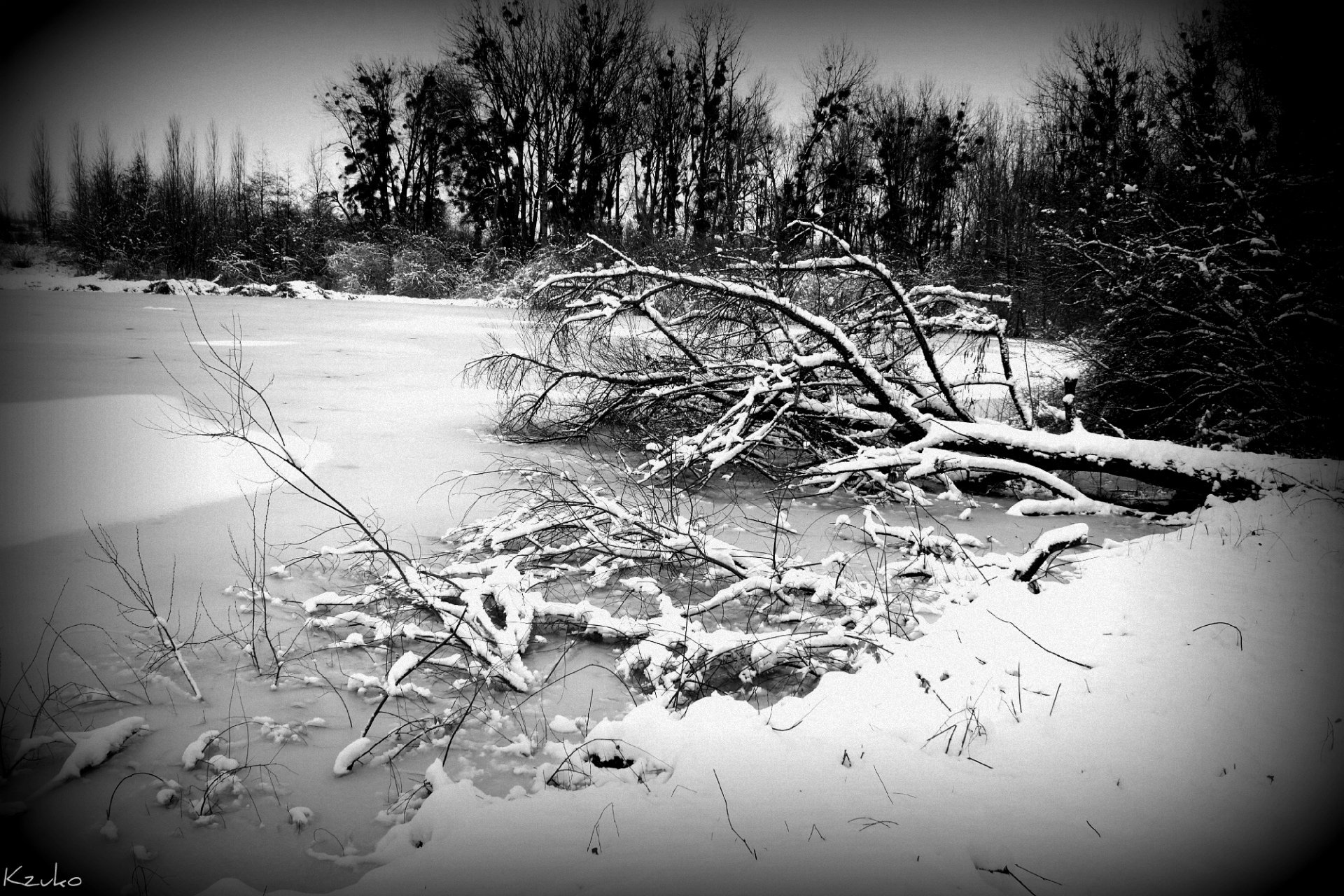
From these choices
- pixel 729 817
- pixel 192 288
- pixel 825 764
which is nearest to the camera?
pixel 729 817

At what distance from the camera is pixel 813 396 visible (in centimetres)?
579

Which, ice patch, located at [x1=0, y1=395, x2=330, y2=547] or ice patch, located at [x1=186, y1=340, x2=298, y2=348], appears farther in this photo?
ice patch, located at [x1=186, y1=340, x2=298, y2=348]

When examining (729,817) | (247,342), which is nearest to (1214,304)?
(729,817)

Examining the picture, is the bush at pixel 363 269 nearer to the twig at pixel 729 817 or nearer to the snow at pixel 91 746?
the snow at pixel 91 746

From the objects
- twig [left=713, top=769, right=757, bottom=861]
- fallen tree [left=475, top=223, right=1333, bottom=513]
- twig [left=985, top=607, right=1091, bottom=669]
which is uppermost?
fallen tree [left=475, top=223, right=1333, bottom=513]

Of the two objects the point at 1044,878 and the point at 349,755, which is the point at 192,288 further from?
the point at 1044,878

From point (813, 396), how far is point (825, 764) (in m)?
4.10

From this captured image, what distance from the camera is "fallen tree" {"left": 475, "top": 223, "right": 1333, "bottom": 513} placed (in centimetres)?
440

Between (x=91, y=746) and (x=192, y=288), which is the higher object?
(x=192, y=288)

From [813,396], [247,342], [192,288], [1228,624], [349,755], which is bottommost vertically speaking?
[349,755]

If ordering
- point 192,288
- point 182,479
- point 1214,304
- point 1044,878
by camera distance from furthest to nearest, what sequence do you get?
point 192,288 < point 1214,304 < point 182,479 < point 1044,878

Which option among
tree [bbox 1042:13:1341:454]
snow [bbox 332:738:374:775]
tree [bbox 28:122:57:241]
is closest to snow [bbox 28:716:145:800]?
snow [bbox 332:738:374:775]

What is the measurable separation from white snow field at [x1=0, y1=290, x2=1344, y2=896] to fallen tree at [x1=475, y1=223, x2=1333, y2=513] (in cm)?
102

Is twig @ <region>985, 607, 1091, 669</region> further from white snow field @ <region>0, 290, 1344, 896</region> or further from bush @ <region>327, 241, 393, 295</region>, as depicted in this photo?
bush @ <region>327, 241, 393, 295</region>
